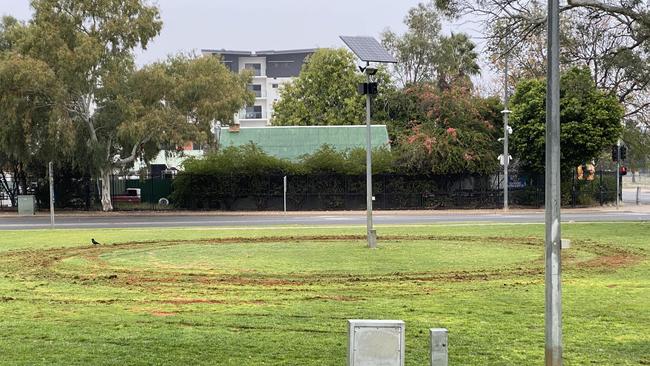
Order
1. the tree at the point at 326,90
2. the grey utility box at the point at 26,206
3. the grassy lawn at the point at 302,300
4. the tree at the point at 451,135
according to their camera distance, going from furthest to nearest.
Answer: the tree at the point at 326,90
the tree at the point at 451,135
the grey utility box at the point at 26,206
the grassy lawn at the point at 302,300

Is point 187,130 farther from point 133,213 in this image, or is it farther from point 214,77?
point 133,213

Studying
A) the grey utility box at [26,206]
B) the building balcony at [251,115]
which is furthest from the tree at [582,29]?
the building balcony at [251,115]

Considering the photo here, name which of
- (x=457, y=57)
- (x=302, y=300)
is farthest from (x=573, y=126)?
(x=302, y=300)

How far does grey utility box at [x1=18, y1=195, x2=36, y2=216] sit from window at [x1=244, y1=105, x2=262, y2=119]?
60.6 m

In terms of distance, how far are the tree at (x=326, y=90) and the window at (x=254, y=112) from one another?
38048 millimetres

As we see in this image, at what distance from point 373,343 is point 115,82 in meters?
35.4

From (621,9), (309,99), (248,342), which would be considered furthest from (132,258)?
(309,99)

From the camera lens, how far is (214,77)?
38812 mm

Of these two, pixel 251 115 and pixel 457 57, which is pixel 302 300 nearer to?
pixel 457 57

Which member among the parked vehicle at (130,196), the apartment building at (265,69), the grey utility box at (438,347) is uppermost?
the apartment building at (265,69)

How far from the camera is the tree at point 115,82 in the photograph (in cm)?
3669

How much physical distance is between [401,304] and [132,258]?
8474mm

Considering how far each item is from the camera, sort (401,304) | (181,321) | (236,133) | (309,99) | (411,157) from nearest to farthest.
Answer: (181,321)
(401,304)
(411,157)
(236,133)
(309,99)

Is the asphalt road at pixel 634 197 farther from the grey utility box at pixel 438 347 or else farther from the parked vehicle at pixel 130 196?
the grey utility box at pixel 438 347
